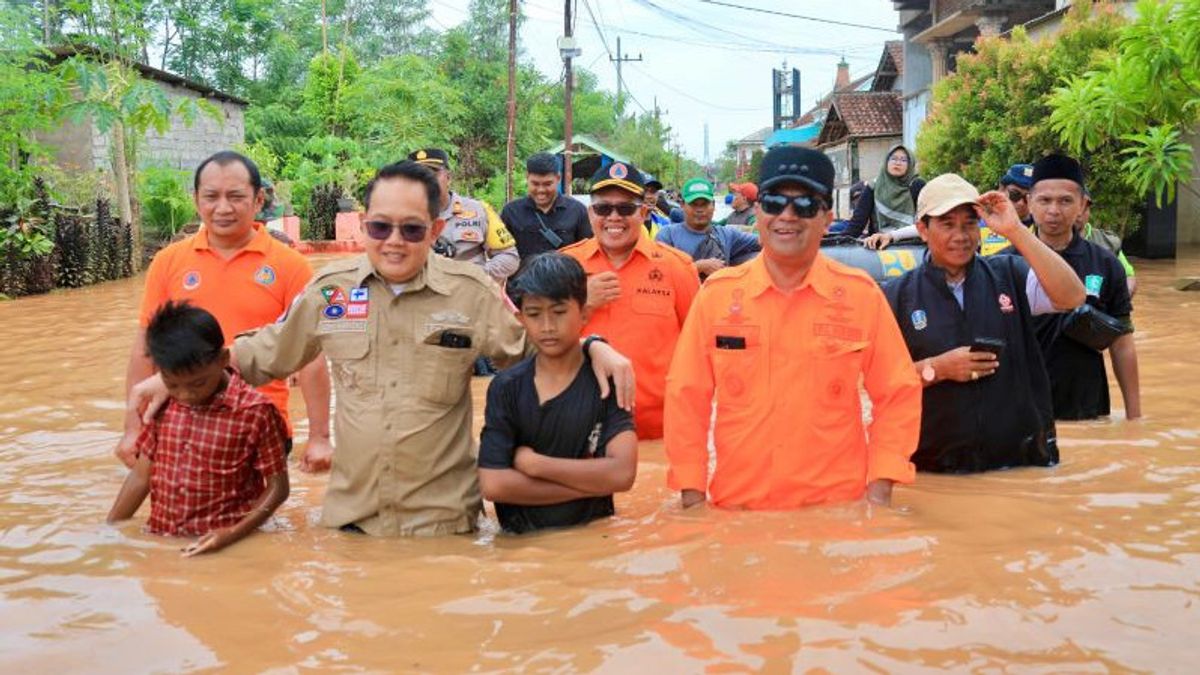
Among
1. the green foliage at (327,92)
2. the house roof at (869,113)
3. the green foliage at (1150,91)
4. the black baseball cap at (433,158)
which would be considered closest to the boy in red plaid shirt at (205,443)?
the black baseball cap at (433,158)

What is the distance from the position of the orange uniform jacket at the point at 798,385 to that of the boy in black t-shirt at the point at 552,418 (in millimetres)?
243

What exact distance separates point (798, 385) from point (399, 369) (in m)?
1.41

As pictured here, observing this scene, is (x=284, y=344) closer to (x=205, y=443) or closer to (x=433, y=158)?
(x=205, y=443)

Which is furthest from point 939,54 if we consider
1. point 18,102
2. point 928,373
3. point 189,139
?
point 928,373

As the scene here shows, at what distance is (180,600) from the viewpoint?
3775 mm

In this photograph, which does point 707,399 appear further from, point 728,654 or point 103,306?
point 103,306

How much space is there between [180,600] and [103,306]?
43.7 feet

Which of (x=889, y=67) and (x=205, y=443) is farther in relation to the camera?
(x=889, y=67)

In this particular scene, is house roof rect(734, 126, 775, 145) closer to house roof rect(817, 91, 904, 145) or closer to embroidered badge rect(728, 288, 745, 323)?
house roof rect(817, 91, 904, 145)

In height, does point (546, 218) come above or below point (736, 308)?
above

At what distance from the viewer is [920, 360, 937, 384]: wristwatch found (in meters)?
4.48

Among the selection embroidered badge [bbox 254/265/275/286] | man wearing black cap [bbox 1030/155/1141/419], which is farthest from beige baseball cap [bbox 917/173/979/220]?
embroidered badge [bbox 254/265/275/286]

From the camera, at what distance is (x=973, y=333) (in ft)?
14.9

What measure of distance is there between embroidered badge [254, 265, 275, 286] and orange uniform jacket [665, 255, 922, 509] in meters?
2.23
